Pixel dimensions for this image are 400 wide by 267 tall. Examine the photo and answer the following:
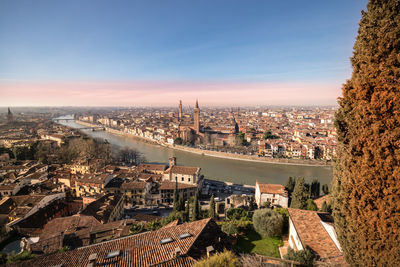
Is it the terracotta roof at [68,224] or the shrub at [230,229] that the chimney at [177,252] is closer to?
the shrub at [230,229]

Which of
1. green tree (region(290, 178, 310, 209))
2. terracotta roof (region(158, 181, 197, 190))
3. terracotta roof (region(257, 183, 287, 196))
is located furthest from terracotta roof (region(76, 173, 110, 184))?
green tree (region(290, 178, 310, 209))

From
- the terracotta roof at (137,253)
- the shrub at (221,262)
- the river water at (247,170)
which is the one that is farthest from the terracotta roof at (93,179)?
the shrub at (221,262)

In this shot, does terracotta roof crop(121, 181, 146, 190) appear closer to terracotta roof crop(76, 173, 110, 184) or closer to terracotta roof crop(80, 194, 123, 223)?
terracotta roof crop(76, 173, 110, 184)

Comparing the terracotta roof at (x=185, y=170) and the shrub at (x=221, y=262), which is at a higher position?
the shrub at (x=221, y=262)

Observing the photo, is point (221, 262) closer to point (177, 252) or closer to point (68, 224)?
point (177, 252)

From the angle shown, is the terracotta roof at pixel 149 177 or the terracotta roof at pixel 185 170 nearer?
the terracotta roof at pixel 185 170

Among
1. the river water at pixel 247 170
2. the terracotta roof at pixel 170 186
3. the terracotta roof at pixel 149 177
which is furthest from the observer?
the river water at pixel 247 170
